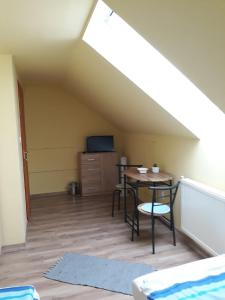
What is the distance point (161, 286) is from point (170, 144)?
→ 2396 mm

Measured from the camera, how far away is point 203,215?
2.60 meters

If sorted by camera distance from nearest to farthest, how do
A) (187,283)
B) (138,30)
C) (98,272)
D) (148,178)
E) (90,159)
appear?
(187,283), (138,30), (98,272), (148,178), (90,159)

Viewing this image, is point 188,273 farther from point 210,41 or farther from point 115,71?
point 115,71

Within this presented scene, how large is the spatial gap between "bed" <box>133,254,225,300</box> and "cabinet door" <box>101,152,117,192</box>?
375 cm

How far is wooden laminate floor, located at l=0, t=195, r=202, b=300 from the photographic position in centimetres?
232

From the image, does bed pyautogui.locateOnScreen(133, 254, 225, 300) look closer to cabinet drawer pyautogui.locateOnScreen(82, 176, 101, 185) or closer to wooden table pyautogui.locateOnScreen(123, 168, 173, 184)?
wooden table pyautogui.locateOnScreen(123, 168, 173, 184)

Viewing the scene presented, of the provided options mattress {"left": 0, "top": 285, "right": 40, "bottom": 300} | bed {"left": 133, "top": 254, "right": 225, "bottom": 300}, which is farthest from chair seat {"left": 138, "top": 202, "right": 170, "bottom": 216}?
mattress {"left": 0, "top": 285, "right": 40, "bottom": 300}

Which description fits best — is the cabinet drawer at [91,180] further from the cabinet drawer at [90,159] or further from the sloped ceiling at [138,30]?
the sloped ceiling at [138,30]

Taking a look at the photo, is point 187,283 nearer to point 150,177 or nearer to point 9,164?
point 150,177

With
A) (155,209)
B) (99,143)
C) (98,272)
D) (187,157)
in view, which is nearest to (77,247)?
(98,272)

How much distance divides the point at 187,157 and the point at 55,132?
306 cm

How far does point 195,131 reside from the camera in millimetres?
2811

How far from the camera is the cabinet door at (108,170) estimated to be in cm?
514

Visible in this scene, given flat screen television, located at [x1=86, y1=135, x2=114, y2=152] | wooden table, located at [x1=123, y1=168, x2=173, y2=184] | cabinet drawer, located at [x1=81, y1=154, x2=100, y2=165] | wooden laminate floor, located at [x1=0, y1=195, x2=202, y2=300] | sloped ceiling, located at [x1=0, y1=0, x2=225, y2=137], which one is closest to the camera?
sloped ceiling, located at [x1=0, y1=0, x2=225, y2=137]
